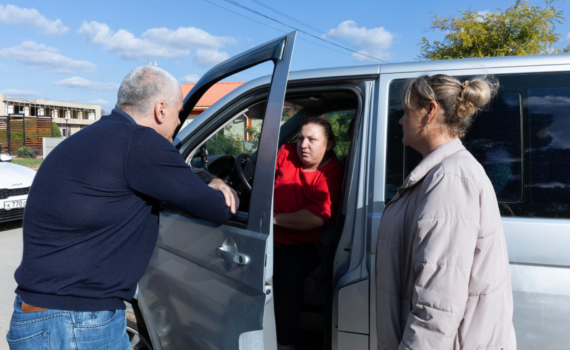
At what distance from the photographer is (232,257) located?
161cm

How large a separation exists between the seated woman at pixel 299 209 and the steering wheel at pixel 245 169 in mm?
222

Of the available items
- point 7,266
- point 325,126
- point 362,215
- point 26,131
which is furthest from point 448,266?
point 26,131

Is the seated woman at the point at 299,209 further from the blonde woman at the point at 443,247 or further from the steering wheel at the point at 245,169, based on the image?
the blonde woman at the point at 443,247

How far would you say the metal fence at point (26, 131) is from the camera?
2291 centimetres

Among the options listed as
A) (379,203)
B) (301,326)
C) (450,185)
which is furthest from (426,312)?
(301,326)

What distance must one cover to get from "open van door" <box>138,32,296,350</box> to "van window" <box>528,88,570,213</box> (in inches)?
43.7

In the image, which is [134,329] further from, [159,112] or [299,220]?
[159,112]

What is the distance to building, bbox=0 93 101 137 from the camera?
161 feet

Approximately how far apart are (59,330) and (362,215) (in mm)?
1316

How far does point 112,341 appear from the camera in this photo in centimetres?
152

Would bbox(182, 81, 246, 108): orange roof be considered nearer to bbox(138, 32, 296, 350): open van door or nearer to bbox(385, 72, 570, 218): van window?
bbox(138, 32, 296, 350): open van door

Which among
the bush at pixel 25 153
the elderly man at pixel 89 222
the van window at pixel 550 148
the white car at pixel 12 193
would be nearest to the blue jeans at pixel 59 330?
the elderly man at pixel 89 222

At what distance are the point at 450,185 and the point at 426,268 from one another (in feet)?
0.86

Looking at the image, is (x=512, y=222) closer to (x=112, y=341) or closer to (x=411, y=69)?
(x=411, y=69)
